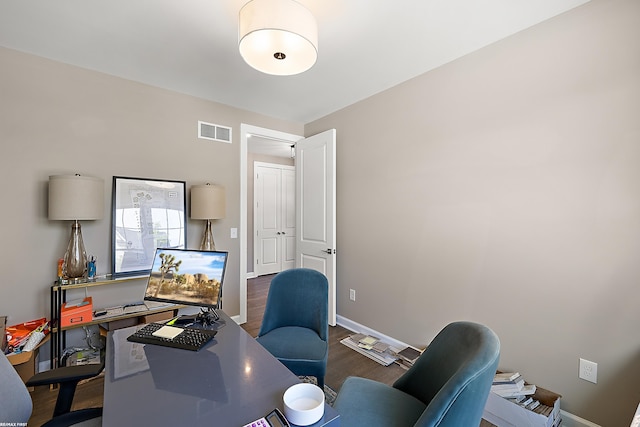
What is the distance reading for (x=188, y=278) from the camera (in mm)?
1612

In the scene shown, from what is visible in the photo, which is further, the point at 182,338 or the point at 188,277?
the point at 188,277

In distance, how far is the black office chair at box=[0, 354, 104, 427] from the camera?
3.21ft

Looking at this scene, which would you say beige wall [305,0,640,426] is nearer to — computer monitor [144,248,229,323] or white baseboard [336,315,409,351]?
white baseboard [336,315,409,351]

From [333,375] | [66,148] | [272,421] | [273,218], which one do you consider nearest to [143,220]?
[66,148]

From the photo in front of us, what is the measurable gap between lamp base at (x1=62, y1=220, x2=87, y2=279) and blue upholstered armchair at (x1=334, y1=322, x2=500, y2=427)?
2216 mm

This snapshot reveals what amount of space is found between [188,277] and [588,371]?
2.44m

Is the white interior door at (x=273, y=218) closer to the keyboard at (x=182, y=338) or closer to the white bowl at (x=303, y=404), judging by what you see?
the keyboard at (x=182, y=338)

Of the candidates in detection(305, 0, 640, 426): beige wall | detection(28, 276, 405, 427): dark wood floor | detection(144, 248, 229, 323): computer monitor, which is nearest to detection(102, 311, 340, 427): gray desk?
detection(144, 248, 229, 323): computer monitor

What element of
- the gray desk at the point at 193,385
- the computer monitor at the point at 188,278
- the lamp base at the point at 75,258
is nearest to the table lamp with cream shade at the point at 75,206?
the lamp base at the point at 75,258

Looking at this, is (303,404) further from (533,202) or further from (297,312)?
(533,202)

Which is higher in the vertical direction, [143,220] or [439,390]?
[143,220]

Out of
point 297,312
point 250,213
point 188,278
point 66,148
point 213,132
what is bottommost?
point 297,312

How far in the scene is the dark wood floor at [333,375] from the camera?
192 centimetres

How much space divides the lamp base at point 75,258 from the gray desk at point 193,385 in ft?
4.03
